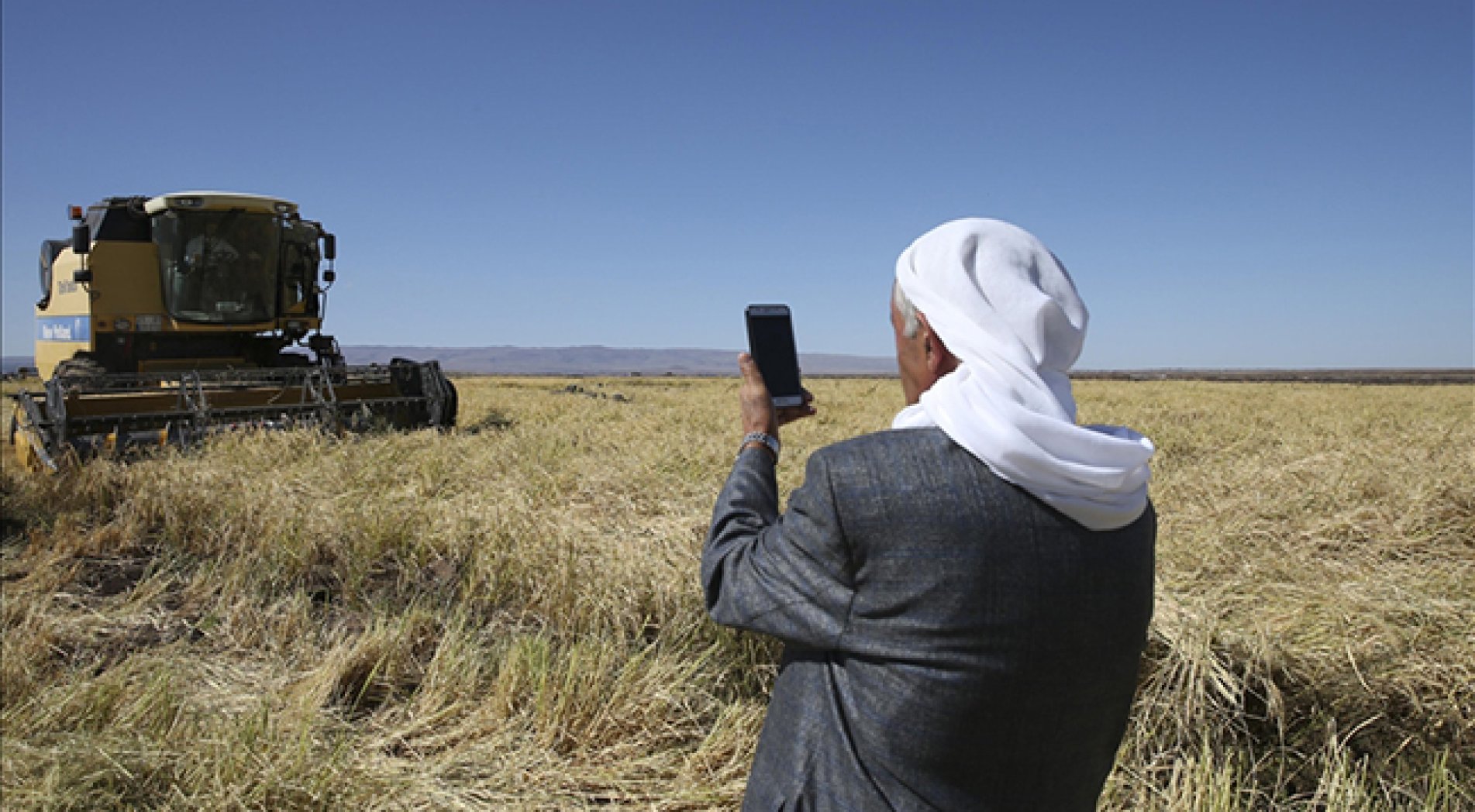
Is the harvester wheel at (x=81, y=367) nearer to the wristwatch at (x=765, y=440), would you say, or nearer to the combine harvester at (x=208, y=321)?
the combine harvester at (x=208, y=321)

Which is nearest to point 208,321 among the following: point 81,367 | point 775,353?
point 81,367

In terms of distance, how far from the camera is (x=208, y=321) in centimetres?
1117

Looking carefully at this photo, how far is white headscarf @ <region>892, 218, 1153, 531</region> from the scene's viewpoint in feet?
3.76

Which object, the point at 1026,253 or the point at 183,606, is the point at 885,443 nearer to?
the point at 1026,253

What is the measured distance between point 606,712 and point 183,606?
247 centimetres

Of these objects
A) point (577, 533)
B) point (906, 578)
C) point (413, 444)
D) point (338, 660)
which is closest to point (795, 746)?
point (906, 578)

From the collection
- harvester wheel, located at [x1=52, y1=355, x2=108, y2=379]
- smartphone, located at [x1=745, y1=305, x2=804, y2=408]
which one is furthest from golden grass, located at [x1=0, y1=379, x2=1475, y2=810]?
harvester wheel, located at [x1=52, y1=355, x2=108, y2=379]

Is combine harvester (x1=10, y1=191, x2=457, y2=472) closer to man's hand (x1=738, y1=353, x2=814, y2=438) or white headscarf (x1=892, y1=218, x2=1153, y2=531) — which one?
man's hand (x1=738, y1=353, x2=814, y2=438)

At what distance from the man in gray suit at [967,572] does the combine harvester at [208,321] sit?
28.4 feet

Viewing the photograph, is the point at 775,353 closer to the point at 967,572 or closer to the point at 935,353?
the point at 935,353

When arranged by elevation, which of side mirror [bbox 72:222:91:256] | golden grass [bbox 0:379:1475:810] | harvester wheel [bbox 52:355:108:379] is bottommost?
golden grass [bbox 0:379:1475:810]

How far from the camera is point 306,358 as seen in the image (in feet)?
41.1

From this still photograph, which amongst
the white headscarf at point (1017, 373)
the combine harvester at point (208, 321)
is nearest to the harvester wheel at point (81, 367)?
the combine harvester at point (208, 321)

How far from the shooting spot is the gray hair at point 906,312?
1.40m
